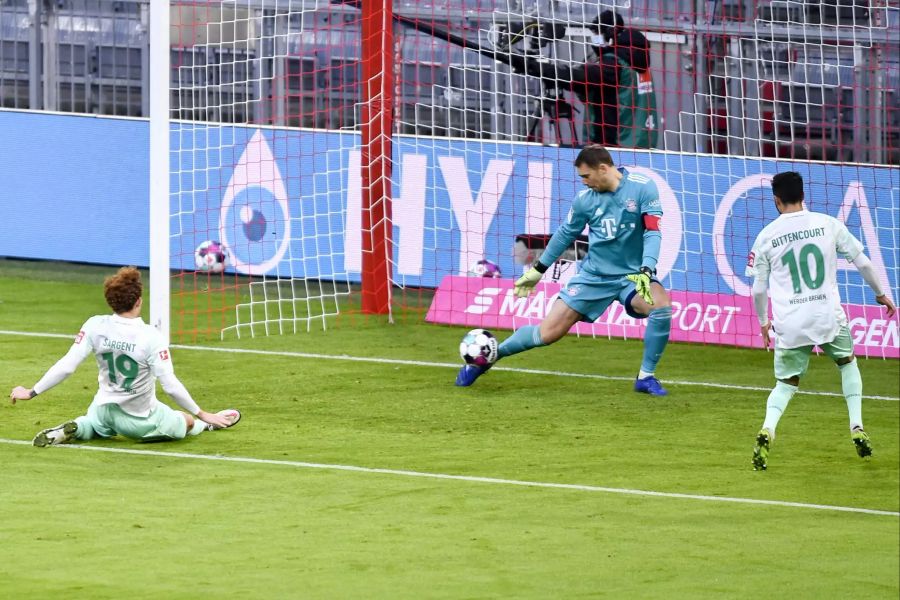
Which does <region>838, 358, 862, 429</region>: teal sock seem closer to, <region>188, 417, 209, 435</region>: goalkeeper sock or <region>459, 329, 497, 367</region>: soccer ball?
<region>459, 329, 497, 367</region>: soccer ball

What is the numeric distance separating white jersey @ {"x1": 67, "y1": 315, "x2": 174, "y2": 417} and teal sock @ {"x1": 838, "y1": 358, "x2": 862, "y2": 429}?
3.85m

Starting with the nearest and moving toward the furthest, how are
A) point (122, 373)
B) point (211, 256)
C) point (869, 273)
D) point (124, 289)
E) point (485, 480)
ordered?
point (485, 480)
point (124, 289)
point (122, 373)
point (869, 273)
point (211, 256)

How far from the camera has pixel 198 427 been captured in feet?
31.9

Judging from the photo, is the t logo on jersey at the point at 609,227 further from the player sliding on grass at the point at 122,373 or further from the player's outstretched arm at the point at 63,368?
the player's outstretched arm at the point at 63,368

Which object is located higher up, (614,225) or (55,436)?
(614,225)

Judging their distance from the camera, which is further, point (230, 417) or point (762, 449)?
point (230, 417)

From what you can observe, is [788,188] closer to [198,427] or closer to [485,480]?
[485,480]

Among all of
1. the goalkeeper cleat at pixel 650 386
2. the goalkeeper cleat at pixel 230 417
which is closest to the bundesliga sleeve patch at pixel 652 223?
the goalkeeper cleat at pixel 650 386

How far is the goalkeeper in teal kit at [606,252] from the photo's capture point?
36.3 ft

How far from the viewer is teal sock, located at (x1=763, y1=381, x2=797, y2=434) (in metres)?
9.09

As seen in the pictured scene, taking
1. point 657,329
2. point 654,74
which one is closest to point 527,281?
point 657,329

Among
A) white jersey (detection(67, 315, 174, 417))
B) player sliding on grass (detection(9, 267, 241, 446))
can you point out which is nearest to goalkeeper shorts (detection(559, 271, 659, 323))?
player sliding on grass (detection(9, 267, 241, 446))

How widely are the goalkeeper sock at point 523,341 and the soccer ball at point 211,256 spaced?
16.3 feet

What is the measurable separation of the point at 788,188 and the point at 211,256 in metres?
7.85
